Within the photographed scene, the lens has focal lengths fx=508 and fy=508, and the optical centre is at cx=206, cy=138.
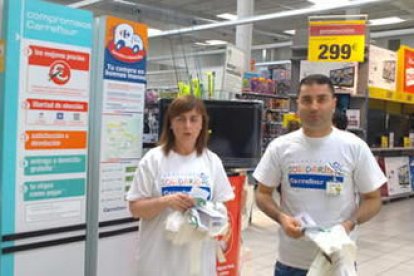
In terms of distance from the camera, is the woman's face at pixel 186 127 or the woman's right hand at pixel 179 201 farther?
the woman's face at pixel 186 127

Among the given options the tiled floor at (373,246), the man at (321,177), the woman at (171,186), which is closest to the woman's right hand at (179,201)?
the woman at (171,186)

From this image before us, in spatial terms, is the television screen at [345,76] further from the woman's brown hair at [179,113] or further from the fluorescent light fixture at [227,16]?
the fluorescent light fixture at [227,16]

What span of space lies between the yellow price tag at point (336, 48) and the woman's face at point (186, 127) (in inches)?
239

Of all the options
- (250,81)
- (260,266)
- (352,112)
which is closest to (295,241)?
(260,266)

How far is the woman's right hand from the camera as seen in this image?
6.69 feet

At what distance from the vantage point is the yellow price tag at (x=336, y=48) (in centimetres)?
770

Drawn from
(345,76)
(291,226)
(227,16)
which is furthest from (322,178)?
(227,16)

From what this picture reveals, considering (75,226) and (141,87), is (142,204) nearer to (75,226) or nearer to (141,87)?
(75,226)

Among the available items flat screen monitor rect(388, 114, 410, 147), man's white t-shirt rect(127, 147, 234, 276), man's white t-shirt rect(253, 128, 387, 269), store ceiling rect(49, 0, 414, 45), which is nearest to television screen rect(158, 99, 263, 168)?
man's white t-shirt rect(127, 147, 234, 276)

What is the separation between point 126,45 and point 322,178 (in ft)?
5.07

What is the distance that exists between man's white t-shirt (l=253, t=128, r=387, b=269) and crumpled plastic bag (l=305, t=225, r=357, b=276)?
0.10 meters

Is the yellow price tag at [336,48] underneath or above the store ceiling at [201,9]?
underneath

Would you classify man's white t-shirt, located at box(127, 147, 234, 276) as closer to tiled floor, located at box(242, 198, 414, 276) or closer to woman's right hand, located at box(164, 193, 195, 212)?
woman's right hand, located at box(164, 193, 195, 212)

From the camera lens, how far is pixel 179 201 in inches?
80.4
